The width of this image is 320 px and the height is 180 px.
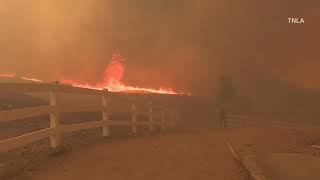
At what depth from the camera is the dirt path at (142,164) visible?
279 inches

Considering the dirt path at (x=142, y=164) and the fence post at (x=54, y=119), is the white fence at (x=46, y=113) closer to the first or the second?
the fence post at (x=54, y=119)

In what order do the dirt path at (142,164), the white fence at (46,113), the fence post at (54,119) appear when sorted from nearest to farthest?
the white fence at (46,113) → the dirt path at (142,164) → the fence post at (54,119)

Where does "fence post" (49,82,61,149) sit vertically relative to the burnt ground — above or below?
above

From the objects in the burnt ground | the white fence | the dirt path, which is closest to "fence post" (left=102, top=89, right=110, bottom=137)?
the white fence

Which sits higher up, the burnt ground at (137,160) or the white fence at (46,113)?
the white fence at (46,113)

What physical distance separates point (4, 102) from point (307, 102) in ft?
196

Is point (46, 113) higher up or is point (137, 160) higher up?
point (46, 113)

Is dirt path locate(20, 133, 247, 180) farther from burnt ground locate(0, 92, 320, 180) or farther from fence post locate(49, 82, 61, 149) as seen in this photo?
fence post locate(49, 82, 61, 149)

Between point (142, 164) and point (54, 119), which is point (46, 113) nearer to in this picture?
point (54, 119)

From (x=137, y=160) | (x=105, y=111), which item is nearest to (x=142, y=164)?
(x=137, y=160)

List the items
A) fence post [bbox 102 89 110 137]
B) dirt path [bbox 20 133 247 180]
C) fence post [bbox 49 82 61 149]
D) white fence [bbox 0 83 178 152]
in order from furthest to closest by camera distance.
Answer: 1. fence post [bbox 102 89 110 137]
2. fence post [bbox 49 82 61 149]
3. dirt path [bbox 20 133 247 180]
4. white fence [bbox 0 83 178 152]

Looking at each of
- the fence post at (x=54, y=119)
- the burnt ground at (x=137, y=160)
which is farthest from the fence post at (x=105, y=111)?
the fence post at (x=54, y=119)

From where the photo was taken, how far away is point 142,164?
26.2ft

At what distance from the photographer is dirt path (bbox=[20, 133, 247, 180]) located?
7.08 meters
